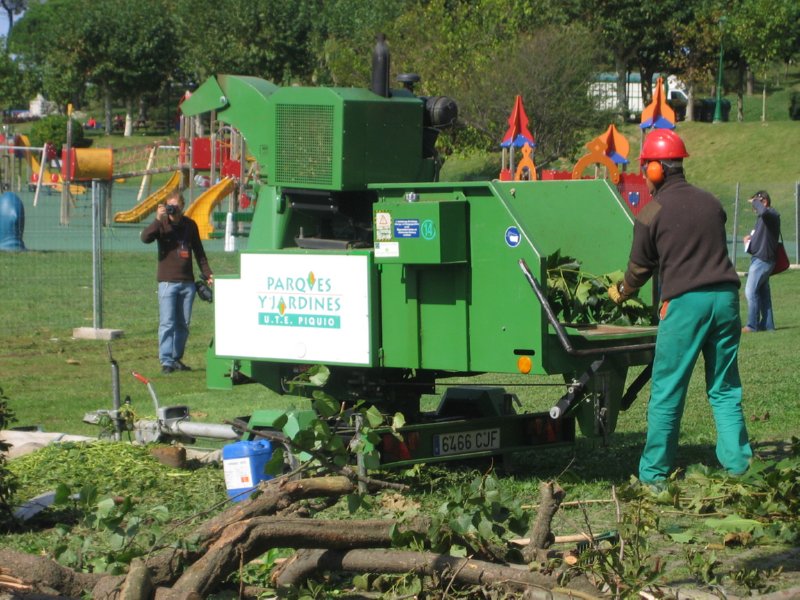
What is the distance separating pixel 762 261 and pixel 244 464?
1157cm

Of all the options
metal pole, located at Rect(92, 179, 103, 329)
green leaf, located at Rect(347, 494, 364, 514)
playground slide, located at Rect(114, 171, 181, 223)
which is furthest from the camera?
playground slide, located at Rect(114, 171, 181, 223)

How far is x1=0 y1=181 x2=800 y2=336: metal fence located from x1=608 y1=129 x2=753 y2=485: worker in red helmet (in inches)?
37.3

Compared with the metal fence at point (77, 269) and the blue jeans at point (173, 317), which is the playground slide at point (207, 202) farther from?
the blue jeans at point (173, 317)

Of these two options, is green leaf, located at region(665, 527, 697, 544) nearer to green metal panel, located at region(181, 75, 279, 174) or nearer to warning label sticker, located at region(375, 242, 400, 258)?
warning label sticker, located at region(375, 242, 400, 258)

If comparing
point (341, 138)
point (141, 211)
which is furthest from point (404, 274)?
point (141, 211)

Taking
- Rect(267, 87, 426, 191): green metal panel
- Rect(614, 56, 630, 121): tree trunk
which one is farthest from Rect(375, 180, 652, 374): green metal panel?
Rect(614, 56, 630, 121): tree trunk

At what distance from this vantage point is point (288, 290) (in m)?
A: 7.97

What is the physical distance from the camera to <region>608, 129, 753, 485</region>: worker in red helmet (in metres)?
7.06

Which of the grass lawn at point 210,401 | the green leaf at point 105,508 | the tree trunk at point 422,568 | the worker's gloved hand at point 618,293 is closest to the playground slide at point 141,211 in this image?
the grass lawn at point 210,401

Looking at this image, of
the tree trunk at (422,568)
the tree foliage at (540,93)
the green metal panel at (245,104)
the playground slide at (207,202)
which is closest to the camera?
the tree trunk at (422,568)

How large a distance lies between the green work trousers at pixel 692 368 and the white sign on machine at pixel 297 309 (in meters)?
1.77

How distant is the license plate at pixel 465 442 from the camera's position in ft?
25.6

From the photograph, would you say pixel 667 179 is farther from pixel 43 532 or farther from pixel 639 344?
pixel 43 532

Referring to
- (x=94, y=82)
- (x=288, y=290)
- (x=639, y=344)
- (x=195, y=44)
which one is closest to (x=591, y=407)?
(x=639, y=344)
